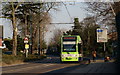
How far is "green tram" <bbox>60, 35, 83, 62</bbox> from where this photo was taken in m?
35.1

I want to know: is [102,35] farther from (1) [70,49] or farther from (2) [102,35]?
(1) [70,49]

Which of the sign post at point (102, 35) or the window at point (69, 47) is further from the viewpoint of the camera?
the sign post at point (102, 35)

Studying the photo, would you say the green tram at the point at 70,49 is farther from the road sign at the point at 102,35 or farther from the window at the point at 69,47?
the road sign at the point at 102,35

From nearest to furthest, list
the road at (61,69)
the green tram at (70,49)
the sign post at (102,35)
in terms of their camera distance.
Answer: the road at (61,69), the green tram at (70,49), the sign post at (102,35)

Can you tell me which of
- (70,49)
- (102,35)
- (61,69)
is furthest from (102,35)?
(61,69)

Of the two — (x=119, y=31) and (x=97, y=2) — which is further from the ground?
(x=97, y=2)

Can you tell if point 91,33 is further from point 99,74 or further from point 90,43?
point 99,74

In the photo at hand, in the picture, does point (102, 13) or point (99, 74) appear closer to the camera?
point (99, 74)

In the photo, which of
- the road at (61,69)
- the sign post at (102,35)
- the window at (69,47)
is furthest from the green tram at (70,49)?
the road at (61,69)

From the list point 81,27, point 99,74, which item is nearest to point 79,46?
point 99,74

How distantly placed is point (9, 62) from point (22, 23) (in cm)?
2114

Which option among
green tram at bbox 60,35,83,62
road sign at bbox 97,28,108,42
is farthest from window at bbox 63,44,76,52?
road sign at bbox 97,28,108,42

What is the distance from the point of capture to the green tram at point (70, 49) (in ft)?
115

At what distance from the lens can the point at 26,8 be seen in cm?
4853
